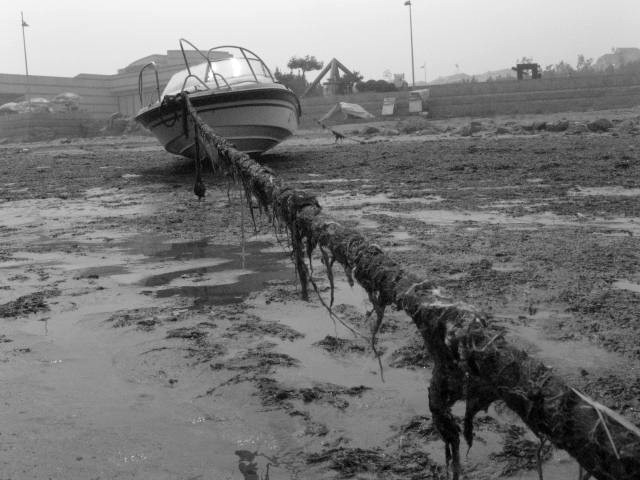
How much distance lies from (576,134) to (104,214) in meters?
11.9

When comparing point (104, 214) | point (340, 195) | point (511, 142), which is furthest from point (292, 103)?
point (104, 214)

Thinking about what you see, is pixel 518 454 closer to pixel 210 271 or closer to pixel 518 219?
pixel 210 271

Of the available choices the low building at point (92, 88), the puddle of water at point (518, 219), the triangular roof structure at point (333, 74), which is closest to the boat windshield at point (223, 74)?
the puddle of water at point (518, 219)

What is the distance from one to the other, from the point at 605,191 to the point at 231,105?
6.20 m

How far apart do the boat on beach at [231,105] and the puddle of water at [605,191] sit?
19.2ft

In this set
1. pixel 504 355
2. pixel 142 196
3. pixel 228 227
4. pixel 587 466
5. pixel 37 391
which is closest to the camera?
pixel 587 466

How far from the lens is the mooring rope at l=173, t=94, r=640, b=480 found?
1.18m

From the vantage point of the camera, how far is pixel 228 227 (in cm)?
698

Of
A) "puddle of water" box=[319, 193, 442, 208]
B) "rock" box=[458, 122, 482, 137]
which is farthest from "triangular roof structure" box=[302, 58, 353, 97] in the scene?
"puddle of water" box=[319, 193, 442, 208]

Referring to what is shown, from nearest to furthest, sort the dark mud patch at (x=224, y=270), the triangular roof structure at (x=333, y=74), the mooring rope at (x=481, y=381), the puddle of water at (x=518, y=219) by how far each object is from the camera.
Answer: the mooring rope at (x=481, y=381) < the dark mud patch at (x=224, y=270) < the puddle of water at (x=518, y=219) < the triangular roof structure at (x=333, y=74)

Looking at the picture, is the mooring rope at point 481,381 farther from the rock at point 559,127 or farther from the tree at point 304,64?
the tree at point 304,64

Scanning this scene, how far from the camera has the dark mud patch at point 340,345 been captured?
3.38 metres

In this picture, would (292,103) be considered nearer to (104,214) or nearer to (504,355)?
(104,214)

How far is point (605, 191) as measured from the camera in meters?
8.30
